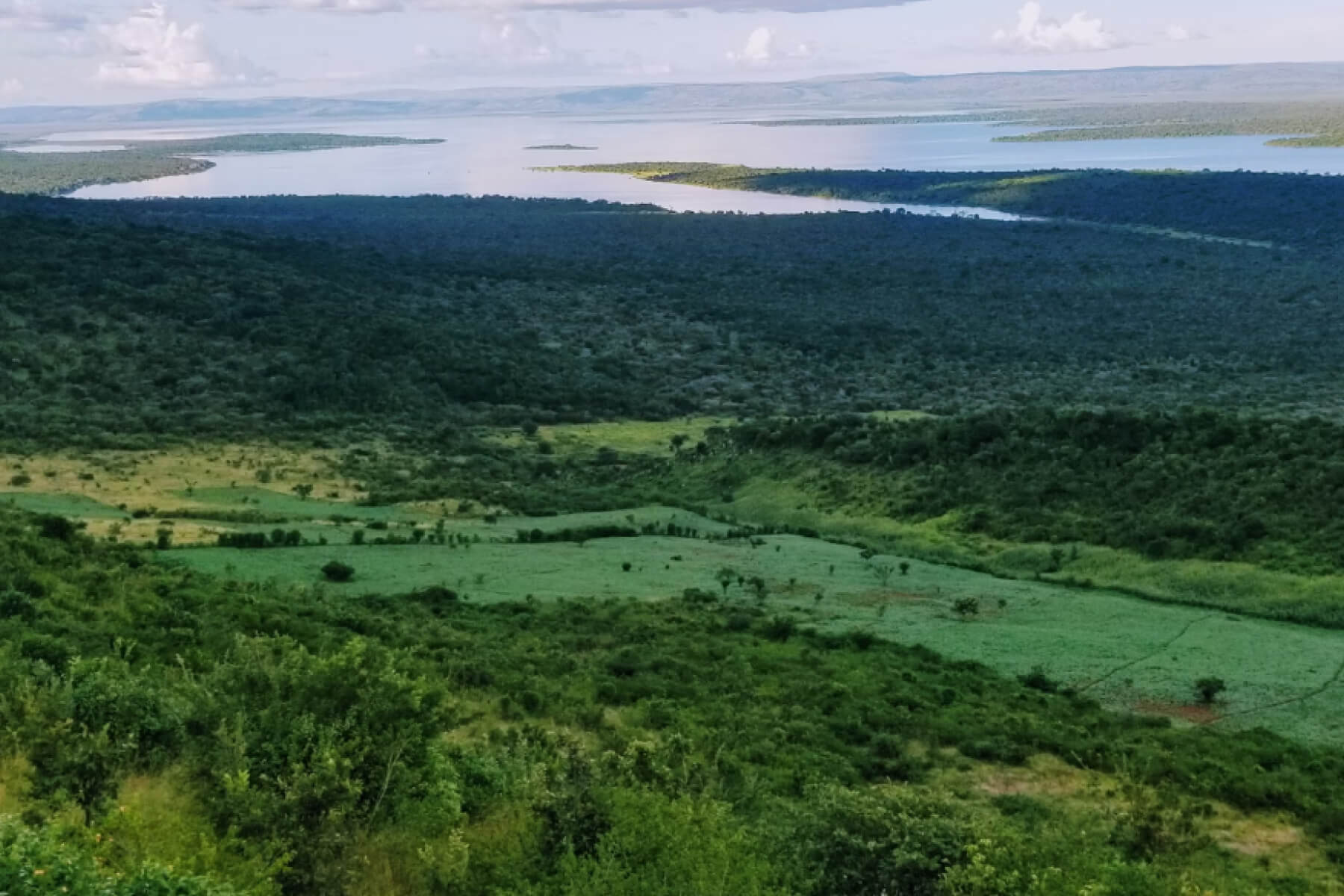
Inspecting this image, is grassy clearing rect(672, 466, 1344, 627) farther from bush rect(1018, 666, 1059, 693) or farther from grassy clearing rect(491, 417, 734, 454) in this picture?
grassy clearing rect(491, 417, 734, 454)

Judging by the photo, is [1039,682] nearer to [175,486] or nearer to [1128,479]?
[1128,479]

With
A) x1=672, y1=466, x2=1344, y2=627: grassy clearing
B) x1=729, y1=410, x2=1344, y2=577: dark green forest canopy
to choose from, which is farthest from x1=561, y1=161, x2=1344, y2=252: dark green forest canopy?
x1=672, y1=466, x2=1344, y2=627: grassy clearing

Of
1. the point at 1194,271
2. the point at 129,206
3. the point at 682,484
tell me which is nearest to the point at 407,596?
the point at 682,484

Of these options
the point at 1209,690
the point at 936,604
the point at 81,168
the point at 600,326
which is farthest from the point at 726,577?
the point at 81,168

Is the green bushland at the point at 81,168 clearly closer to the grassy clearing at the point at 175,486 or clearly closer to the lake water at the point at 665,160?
the lake water at the point at 665,160

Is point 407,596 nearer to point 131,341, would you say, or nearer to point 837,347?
point 131,341
